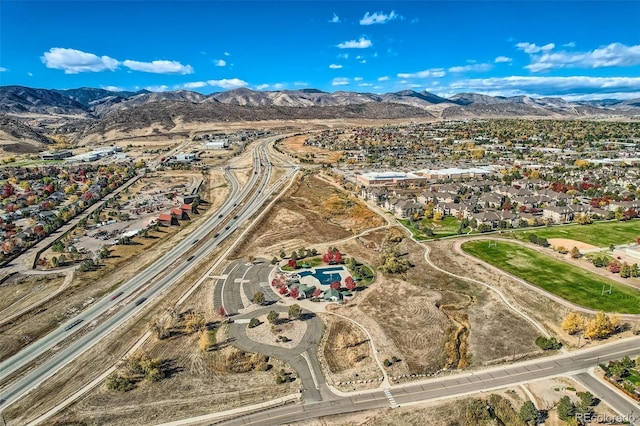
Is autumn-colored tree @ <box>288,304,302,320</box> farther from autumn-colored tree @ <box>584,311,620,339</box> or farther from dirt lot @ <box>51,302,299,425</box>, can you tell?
autumn-colored tree @ <box>584,311,620,339</box>

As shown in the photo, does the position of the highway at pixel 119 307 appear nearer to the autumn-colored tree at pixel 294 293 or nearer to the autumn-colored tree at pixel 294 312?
the autumn-colored tree at pixel 294 293

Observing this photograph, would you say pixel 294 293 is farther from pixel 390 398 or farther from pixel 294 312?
pixel 390 398

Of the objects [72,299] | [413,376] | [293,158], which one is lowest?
[413,376]

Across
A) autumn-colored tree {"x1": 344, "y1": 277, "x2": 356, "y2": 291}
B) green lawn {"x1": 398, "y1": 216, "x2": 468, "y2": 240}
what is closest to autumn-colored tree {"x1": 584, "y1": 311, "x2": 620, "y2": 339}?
autumn-colored tree {"x1": 344, "y1": 277, "x2": 356, "y2": 291}

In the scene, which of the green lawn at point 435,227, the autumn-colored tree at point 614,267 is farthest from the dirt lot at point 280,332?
the autumn-colored tree at point 614,267

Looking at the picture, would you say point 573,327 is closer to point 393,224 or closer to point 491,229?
point 491,229

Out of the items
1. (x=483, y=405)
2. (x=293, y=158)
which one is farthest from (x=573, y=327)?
(x=293, y=158)
